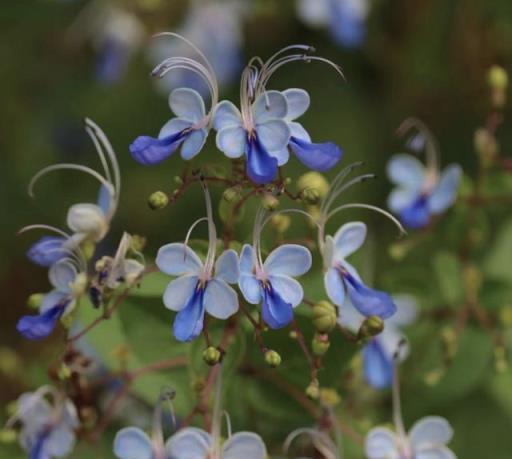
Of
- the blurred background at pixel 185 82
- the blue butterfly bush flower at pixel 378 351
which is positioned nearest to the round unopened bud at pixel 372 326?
the blue butterfly bush flower at pixel 378 351

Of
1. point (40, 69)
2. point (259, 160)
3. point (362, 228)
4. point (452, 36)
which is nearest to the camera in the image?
point (259, 160)

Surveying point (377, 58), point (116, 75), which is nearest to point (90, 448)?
point (116, 75)

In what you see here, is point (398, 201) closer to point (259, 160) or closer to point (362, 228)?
point (362, 228)

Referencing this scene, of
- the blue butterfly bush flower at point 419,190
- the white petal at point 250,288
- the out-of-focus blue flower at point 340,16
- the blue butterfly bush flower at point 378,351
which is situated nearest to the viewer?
the white petal at point 250,288

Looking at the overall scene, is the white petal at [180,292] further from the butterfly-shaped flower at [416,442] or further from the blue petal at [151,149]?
the butterfly-shaped flower at [416,442]

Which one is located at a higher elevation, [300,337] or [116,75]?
[300,337]

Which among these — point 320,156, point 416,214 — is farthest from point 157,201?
point 416,214

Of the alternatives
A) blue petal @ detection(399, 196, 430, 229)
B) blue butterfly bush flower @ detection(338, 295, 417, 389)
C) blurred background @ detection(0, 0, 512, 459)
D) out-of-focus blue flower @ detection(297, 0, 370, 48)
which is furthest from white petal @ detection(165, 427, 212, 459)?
out-of-focus blue flower @ detection(297, 0, 370, 48)
